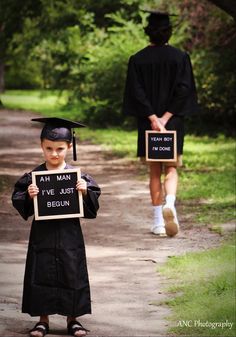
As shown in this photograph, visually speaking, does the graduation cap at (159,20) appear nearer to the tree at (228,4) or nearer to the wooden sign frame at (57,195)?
the tree at (228,4)

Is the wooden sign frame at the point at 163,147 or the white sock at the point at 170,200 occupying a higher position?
the wooden sign frame at the point at 163,147

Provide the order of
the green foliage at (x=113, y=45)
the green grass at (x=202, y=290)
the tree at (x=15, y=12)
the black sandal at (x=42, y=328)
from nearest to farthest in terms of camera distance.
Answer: the black sandal at (x=42, y=328), the green grass at (x=202, y=290), the tree at (x=15, y=12), the green foliage at (x=113, y=45)

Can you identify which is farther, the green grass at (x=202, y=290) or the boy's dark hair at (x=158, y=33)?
the boy's dark hair at (x=158, y=33)

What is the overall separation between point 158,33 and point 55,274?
421 cm

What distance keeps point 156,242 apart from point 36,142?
11435 millimetres

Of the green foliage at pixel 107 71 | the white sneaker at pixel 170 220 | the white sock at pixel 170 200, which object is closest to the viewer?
the white sneaker at pixel 170 220

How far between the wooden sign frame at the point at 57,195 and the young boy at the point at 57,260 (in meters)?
0.06

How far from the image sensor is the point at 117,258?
8641 mm

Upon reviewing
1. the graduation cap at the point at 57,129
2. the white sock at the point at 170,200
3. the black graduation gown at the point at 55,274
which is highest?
the graduation cap at the point at 57,129

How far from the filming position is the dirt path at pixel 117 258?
6457 millimetres

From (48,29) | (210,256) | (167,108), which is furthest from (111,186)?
(48,29)

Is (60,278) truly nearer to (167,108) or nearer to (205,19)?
(167,108)

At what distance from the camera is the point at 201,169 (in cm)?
1549

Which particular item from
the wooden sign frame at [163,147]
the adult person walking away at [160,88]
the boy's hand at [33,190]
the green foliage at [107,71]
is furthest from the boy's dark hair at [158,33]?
the green foliage at [107,71]
